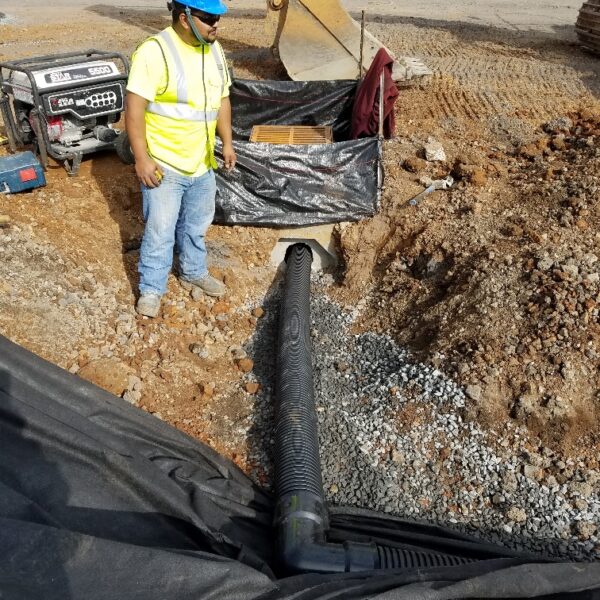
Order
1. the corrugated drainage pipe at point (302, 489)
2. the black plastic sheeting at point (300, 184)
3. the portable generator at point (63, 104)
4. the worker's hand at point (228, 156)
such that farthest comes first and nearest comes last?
the portable generator at point (63, 104) → the black plastic sheeting at point (300, 184) → the worker's hand at point (228, 156) → the corrugated drainage pipe at point (302, 489)

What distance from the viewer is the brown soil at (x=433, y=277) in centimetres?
335

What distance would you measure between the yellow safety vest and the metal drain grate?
181 centimetres

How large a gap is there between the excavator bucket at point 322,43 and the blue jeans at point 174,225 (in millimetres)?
4350

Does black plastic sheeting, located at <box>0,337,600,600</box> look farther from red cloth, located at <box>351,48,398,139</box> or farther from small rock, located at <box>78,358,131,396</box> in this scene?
red cloth, located at <box>351,48,398,139</box>

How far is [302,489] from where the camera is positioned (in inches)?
107

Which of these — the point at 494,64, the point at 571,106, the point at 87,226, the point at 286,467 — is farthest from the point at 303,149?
the point at 494,64

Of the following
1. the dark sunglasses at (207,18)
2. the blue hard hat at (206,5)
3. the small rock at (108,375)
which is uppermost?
the blue hard hat at (206,5)

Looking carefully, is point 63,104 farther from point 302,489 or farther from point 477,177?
point 302,489

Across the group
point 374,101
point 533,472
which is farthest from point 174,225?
point 533,472

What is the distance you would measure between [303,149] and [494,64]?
Answer: 541 centimetres

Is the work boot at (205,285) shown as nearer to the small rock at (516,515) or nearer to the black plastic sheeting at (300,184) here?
the black plastic sheeting at (300,184)

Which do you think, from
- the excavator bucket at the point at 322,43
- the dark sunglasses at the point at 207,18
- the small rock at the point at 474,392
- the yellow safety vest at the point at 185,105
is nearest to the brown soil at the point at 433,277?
the small rock at the point at 474,392

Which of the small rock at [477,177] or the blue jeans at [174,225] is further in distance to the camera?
the small rock at [477,177]

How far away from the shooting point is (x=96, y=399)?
8.77ft
